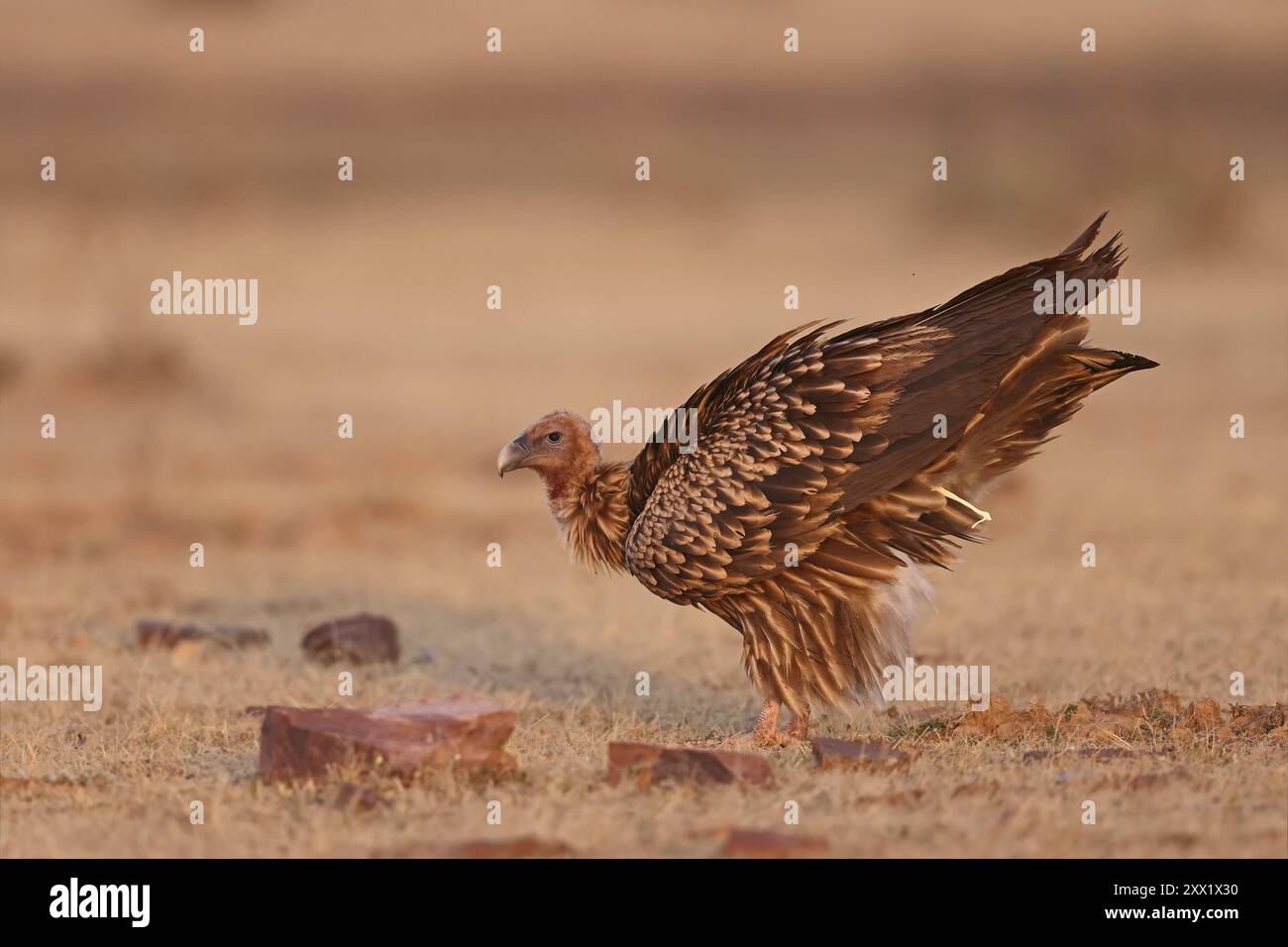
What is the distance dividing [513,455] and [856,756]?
258 cm

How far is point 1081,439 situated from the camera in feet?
63.4

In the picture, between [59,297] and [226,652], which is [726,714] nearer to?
[226,652]

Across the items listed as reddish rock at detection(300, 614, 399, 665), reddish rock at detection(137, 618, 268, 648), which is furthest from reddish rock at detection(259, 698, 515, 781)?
reddish rock at detection(137, 618, 268, 648)

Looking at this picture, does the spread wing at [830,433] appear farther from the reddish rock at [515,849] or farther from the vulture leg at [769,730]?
the reddish rock at [515,849]

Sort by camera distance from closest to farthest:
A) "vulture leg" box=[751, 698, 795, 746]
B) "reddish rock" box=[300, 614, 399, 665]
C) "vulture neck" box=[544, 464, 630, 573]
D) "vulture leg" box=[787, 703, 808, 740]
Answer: "vulture leg" box=[751, 698, 795, 746] < "vulture leg" box=[787, 703, 808, 740] < "vulture neck" box=[544, 464, 630, 573] < "reddish rock" box=[300, 614, 399, 665]

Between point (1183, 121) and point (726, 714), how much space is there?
1455 inches

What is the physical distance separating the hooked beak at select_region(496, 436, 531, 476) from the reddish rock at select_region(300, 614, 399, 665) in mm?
2299

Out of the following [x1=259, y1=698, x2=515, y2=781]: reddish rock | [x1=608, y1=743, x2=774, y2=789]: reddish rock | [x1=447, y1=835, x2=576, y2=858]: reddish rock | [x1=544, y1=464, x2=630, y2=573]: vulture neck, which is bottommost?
[x1=447, y1=835, x2=576, y2=858]: reddish rock

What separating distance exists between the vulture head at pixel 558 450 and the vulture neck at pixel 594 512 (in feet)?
0.06

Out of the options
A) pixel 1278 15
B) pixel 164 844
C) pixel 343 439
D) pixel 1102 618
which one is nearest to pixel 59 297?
pixel 343 439

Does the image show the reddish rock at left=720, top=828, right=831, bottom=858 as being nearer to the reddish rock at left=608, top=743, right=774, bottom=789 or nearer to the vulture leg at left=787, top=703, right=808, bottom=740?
the reddish rock at left=608, top=743, right=774, bottom=789

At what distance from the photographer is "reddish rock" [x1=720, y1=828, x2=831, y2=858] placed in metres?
5.91

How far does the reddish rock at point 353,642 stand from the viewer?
10.6m

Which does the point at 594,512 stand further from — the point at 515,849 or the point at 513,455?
the point at 515,849
